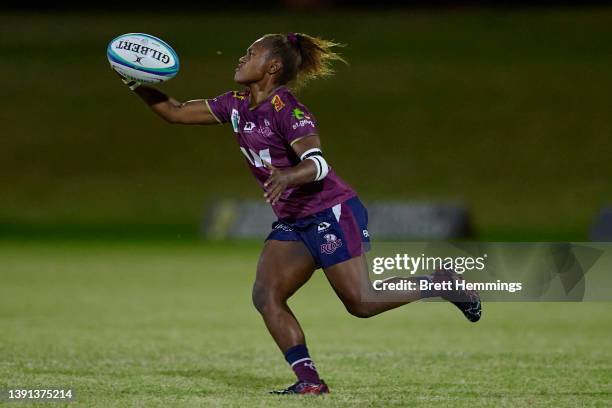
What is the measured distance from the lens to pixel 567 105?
95.7 feet

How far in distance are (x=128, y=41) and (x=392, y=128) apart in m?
21.9

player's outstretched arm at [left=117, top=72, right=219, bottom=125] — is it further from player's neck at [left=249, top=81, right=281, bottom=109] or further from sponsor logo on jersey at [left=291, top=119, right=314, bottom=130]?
sponsor logo on jersey at [left=291, top=119, right=314, bottom=130]

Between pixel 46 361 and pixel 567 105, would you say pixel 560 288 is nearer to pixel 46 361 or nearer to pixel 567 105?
pixel 46 361

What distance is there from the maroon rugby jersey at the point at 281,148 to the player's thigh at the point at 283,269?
7.5 inches

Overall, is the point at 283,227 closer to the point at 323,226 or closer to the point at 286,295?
the point at 323,226

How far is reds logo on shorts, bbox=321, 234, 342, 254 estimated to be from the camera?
20.3ft

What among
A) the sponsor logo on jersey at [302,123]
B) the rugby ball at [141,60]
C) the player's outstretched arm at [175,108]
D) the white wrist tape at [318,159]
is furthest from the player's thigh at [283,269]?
the rugby ball at [141,60]

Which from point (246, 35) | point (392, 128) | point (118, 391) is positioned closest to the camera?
point (118, 391)


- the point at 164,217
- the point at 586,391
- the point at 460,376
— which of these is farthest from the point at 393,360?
the point at 164,217

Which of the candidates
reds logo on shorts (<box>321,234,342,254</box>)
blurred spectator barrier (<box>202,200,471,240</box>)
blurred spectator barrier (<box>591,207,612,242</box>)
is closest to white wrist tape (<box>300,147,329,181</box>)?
reds logo on shorts (<box>321,234,342,254</box>)

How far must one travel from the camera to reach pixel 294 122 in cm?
605

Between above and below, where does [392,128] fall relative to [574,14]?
below

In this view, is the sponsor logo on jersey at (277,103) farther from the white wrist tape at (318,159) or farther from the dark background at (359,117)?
the dark background at (359,117)

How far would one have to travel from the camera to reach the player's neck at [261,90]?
6344 mm
